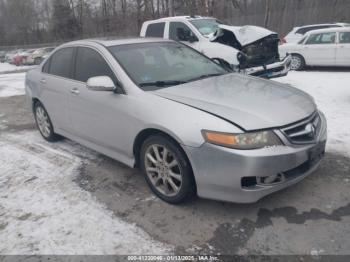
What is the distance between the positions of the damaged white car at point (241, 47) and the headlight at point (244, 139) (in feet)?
17.4

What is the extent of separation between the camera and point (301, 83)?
9.07 meters

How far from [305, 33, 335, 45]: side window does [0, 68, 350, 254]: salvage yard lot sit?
7.55 metres

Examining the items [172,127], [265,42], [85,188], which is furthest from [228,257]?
[265,42]

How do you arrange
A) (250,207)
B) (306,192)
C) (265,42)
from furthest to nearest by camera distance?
(265,42) → (306,192) → (250,207)

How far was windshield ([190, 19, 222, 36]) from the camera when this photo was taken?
362 inches

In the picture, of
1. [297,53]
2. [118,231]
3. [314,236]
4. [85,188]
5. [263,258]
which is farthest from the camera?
[297,53]

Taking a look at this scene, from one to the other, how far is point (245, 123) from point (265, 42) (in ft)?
20.9

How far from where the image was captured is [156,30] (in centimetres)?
979

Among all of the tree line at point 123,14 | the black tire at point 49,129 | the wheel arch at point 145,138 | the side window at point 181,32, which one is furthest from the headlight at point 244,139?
the tree line at point 123,14

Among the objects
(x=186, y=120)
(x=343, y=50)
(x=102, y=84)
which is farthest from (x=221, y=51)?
(x=186, y=120)

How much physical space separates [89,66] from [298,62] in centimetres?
926

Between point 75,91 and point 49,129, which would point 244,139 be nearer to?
point 75,91

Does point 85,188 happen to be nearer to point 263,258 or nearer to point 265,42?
point 263,258

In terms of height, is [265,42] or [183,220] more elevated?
[265,42]
